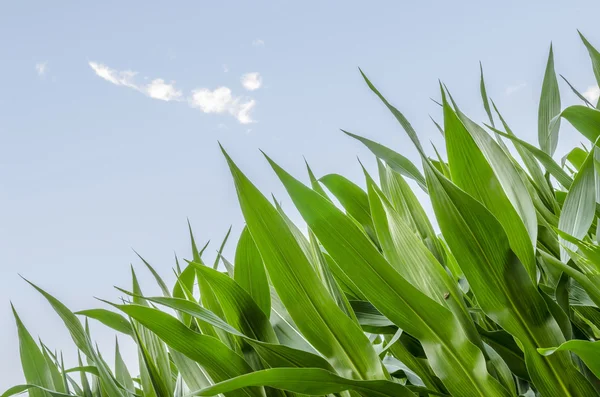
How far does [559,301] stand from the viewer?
38 cm

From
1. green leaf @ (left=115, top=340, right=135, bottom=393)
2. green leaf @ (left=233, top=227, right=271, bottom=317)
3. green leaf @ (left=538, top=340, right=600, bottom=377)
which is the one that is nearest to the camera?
green leaf @ (left=538, top=340, right=600, bottom=377)

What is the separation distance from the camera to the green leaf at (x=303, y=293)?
0.35 m

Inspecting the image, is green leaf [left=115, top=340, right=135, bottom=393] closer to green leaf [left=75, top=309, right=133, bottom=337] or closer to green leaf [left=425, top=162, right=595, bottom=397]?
green leaf [left=75, top=309, right=133, bottom=337]

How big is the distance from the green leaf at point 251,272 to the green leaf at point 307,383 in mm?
89

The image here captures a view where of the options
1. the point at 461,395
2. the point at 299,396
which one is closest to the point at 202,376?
the point at 299,396

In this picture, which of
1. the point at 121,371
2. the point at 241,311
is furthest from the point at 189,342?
the point at 121,371

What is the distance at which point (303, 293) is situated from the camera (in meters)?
0.36

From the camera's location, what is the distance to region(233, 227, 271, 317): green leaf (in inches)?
16.4

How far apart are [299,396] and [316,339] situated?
55 millimetres

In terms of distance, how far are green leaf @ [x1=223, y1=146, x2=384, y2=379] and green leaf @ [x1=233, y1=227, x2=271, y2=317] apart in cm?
6

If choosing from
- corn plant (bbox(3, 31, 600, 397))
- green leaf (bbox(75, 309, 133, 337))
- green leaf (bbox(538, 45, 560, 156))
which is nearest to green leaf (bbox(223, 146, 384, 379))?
corn plant (bbox(3, 31, 600, 397))

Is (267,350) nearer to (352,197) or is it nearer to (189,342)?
(189,342)

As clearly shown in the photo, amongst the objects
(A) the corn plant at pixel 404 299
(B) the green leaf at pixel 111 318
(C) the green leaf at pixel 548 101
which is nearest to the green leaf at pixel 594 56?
(C) the green leaf at pixel 548 101

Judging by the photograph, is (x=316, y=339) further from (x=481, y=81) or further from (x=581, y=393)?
(x=481, y=81)
